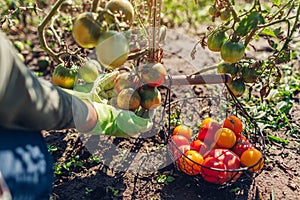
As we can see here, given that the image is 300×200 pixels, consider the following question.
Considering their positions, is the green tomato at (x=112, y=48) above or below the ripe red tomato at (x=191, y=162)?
above

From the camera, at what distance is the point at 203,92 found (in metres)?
2.44

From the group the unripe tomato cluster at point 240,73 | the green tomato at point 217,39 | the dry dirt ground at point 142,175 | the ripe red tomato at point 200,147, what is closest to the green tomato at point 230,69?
the unripe tomato cluster at point 240,73

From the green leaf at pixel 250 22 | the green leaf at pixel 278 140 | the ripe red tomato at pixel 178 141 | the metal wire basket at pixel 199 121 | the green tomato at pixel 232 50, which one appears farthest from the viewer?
the green leaf at pixel 278 140

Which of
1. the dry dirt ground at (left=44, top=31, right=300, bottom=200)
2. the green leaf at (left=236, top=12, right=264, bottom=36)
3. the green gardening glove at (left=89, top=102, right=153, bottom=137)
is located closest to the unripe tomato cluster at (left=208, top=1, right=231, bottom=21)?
the green leaf at (left=236, top=12, right=264, bottom=36)

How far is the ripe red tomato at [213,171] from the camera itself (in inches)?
64.5

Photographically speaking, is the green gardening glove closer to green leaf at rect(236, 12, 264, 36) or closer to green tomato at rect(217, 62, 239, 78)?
green tomato at rect(217, 62, 239, 78)

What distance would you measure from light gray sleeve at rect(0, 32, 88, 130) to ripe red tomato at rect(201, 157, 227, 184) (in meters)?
0.61

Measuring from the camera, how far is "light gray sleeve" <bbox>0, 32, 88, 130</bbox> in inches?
41.1

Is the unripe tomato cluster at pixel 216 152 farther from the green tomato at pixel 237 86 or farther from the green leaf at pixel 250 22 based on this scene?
the green leaf at pixel 250 22

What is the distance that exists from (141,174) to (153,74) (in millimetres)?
530

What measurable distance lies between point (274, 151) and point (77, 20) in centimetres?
123

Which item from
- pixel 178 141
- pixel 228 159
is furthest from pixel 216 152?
pixel 178 141

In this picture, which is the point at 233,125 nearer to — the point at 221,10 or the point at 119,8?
the point at 221,10

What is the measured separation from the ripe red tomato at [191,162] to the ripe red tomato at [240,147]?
179 millimetres
